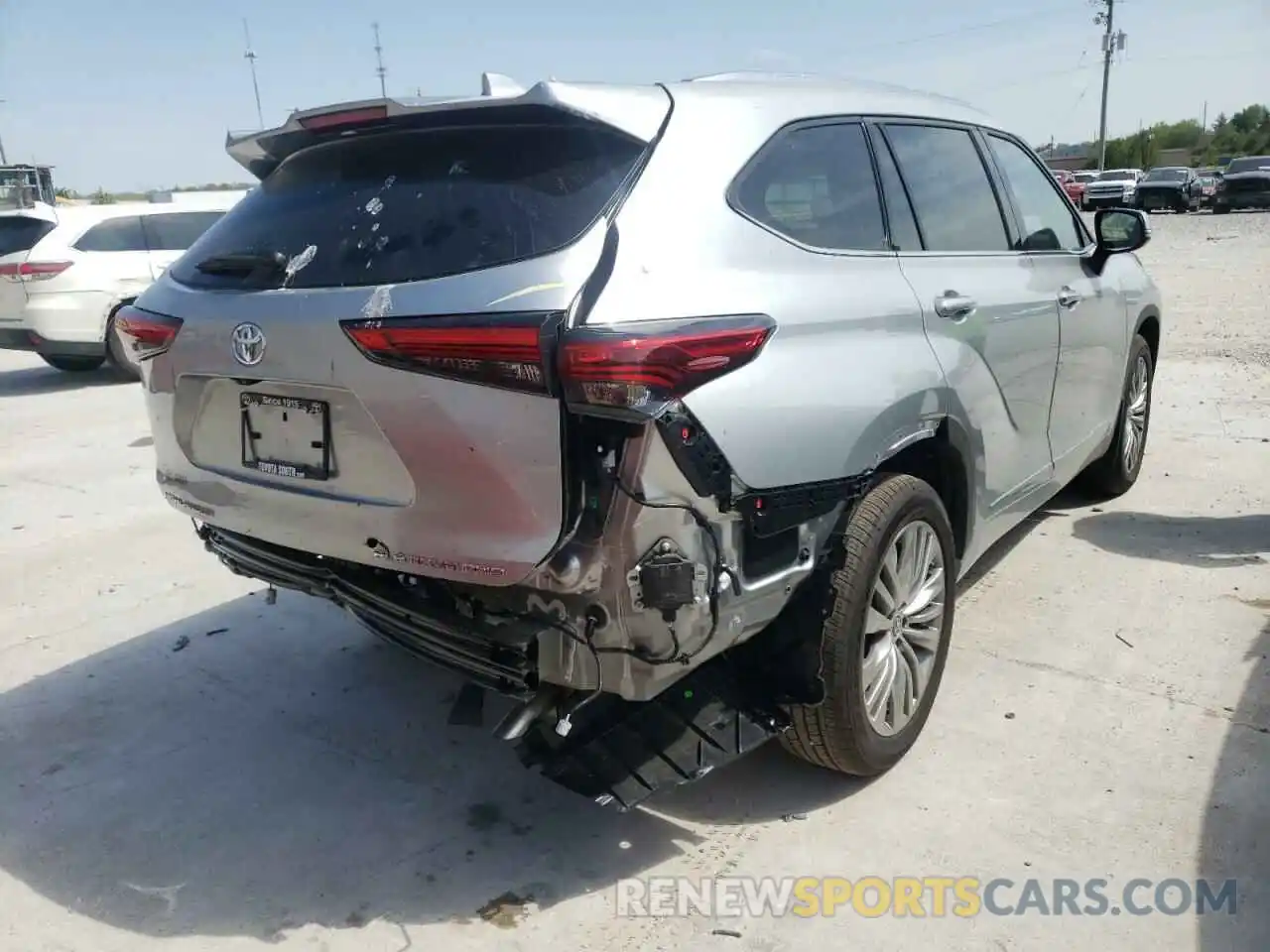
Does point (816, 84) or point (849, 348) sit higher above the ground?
point (816, 84)

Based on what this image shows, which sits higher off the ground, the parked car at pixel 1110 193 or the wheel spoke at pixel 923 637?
the parked car at pixel 1110 193

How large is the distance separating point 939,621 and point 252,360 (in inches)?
86.5

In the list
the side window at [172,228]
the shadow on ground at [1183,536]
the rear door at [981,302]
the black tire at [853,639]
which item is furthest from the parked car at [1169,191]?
the black tire at [853,639]

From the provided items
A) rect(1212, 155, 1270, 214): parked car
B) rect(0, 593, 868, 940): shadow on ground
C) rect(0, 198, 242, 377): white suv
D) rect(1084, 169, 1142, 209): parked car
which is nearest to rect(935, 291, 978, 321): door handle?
rect(0, 593, 868, 940): shadow on ground

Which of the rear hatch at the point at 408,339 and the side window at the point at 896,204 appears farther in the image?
the side window at the point at 896,204

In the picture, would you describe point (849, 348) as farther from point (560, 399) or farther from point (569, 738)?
point (569, 738)

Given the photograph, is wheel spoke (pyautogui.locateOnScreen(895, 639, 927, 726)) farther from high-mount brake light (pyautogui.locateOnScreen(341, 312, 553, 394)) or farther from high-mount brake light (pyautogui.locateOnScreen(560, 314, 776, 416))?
high-mount brake light (pyautogui.locateOnScreen(341, 312, 553, 394))

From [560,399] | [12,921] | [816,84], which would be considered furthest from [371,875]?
[816,84]

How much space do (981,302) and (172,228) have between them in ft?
35.0

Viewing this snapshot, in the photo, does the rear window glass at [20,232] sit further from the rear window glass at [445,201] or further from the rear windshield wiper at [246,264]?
the rear window glass at [445,201]

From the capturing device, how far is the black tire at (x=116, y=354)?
35.2 feet

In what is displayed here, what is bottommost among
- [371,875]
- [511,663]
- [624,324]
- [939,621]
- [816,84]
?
[371,875]

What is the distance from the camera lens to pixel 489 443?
7.47ft

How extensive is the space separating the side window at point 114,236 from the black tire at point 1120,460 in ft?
32.6
